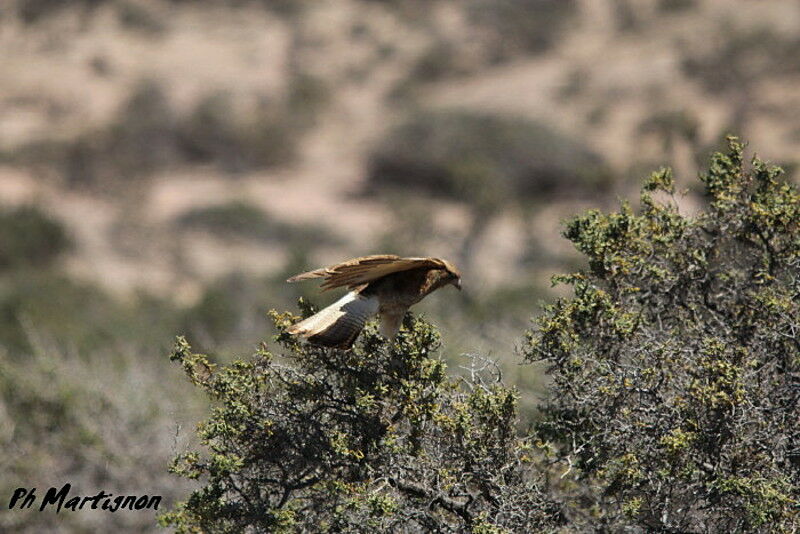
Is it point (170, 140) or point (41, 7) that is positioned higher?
point (41, 7)

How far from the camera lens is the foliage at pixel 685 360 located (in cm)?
469

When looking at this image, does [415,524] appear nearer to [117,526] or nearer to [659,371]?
[659,371]

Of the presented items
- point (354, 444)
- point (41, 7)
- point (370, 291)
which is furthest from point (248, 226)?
point (354, 444)

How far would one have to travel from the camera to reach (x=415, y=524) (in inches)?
190

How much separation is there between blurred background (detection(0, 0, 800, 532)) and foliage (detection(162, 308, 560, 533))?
29.0 feet

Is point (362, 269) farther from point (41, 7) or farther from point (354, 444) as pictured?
point (41, 7)

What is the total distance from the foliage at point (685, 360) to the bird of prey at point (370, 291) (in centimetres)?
54

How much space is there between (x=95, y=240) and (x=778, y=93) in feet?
55.1

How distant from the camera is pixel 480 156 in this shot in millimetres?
31234

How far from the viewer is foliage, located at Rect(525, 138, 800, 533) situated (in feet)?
15.4

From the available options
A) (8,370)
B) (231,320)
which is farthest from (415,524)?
(231,320)

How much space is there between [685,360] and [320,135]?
29.3 meters

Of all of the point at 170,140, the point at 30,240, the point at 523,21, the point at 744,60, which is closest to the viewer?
the point at 30,240

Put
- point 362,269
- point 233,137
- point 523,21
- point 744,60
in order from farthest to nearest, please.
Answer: point 523,21 < point 233,137 < point 744,60 < point 362,269
